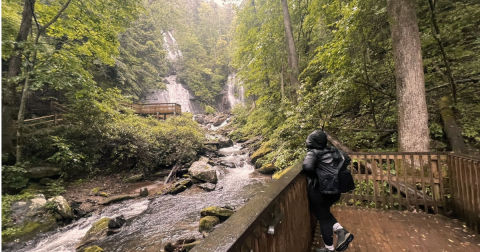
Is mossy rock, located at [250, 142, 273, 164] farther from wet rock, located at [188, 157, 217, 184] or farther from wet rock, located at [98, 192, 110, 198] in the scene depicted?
wet rock, located at [98, 192, 110, 198]

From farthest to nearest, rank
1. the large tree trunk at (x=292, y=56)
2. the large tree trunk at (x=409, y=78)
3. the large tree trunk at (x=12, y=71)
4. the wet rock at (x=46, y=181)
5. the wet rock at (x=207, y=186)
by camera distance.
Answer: the large tree trunk at (x=292, y=56), the wet rock at (x=207, y=186), the wet rock at (x=46, y=181), the large tree trunk at (x=12, y=71), the large tree trunk at (x=409, y=78)

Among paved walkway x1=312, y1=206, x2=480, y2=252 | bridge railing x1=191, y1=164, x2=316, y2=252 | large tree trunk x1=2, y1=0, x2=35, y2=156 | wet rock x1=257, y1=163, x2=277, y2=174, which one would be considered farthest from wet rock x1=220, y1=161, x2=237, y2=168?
bridge railing x1=191, y1=164, x2=316, y2=252

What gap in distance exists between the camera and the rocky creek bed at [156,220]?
5.71 metres

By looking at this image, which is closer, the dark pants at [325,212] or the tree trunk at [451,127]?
the dark pants at [325,212]

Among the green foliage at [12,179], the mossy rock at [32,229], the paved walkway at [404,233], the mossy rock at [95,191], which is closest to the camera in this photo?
the paved walkway at [404,233]

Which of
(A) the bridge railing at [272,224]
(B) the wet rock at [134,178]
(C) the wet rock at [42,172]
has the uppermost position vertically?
(A) the bridge railing at [272,224]

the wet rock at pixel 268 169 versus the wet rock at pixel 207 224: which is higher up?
the wet rock at pixel 268 169

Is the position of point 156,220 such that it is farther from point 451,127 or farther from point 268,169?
point 451,127

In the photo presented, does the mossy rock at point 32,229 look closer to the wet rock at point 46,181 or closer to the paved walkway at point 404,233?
the wet rock at point 46,181

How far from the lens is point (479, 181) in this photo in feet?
9.75

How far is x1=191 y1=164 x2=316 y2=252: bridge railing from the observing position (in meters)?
1.29

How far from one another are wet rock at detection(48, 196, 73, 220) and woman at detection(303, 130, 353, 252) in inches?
321

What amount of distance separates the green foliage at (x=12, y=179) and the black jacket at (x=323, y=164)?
953 centimetres

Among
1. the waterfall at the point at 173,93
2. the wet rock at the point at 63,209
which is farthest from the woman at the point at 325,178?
the waterfall at the point at 173,93
